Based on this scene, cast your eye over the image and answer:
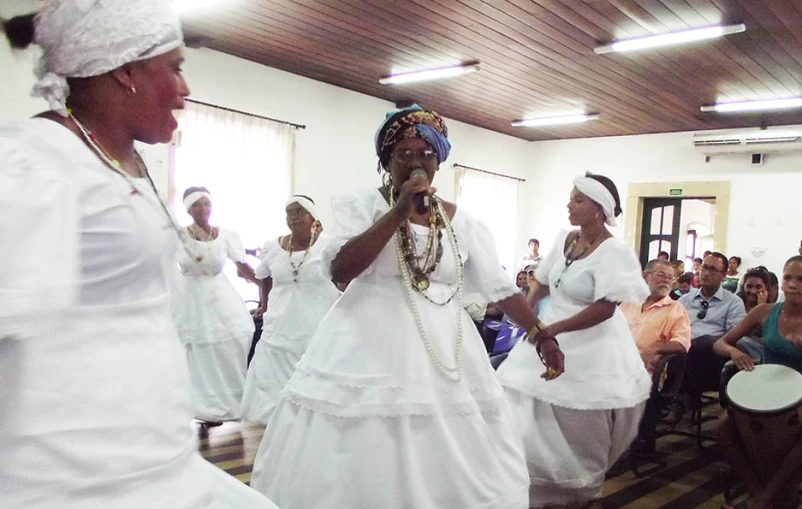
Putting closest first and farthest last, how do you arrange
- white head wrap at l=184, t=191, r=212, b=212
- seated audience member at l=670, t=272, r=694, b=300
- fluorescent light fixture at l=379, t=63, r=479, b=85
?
white head wrap at l=184, t=191, r=212, b=212 < seated audience member at l=670, t=272, r=694, b=300 < fluorescent light fixture at l=379, t=63, r=479, b=85

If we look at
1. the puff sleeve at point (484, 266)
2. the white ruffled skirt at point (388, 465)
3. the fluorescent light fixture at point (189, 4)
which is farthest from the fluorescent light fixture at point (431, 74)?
the white ruffled skirt at point (388, 465)

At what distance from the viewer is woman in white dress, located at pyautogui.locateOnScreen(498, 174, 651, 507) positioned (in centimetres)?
321

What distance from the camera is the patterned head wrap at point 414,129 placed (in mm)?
2240

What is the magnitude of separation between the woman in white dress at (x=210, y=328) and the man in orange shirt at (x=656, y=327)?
272 centimetres

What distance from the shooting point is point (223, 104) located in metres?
7.83

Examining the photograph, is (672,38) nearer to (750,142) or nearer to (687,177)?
(750,142)

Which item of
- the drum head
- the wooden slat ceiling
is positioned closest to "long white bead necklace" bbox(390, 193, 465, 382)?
the drum head

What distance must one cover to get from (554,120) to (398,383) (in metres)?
9.43

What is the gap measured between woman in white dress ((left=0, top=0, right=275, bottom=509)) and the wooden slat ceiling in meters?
5.08

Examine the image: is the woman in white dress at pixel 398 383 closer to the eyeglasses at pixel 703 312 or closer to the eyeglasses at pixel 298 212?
the eyeglasses at pixel 298 212

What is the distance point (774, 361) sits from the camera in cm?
375

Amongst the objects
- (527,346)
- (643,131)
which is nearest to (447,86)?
(643,131)

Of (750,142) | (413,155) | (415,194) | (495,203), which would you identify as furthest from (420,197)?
(495,203)

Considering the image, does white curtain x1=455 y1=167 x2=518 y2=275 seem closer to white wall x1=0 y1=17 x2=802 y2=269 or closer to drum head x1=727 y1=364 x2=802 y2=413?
white wall x1=0 y1=17 x2=802 y2=269
